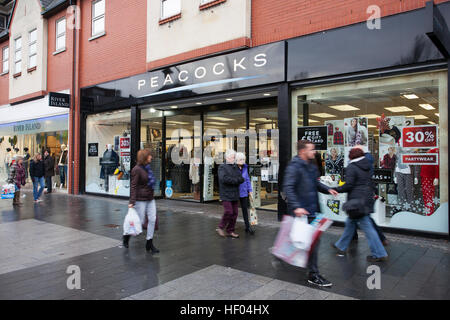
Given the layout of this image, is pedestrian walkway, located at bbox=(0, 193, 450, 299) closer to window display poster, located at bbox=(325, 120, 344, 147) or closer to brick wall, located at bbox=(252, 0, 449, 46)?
window display poster, located at bbox=(325, 120, 344, 147)

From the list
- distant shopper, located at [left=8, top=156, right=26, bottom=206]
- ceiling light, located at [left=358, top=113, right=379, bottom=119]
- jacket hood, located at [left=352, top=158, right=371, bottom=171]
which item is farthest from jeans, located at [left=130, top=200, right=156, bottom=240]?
distant shopper, located at [left=8, top=156, right=26, bottom=206]

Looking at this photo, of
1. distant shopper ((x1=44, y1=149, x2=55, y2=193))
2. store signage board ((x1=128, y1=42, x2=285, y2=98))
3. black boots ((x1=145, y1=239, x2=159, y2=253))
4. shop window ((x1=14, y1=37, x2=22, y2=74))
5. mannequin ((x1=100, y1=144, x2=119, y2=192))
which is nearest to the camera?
black boots ((x1=145, y1=239, x2=159, y2=253))

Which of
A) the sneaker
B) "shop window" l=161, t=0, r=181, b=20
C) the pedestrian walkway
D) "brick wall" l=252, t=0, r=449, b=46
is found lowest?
the pedestrian walkway

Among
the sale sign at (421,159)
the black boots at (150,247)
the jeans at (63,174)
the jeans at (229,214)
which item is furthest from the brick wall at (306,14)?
the jeans at (63,174)

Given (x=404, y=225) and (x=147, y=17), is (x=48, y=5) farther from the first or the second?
(x=404, y=225)

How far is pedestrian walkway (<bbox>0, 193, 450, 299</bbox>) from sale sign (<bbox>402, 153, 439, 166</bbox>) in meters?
1.52

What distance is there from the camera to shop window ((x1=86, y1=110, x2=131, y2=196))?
13.0 metres

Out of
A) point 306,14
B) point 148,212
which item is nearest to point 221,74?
point 306,14

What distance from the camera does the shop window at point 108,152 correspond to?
1305 centimetres

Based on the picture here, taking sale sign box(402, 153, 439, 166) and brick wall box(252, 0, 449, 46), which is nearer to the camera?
sale sign box(402, 153, 439, 166)

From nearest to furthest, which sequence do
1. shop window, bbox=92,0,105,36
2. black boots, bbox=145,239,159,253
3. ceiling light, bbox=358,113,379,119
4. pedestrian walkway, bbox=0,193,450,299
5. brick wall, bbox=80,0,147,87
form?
pedestrian walkway, bbox=0,193,450,299 < black boots, bbox=145,239,159,253 < ceiling light, bbox=358,113,379,119 < brick wall, bbox=80,0,147,87 < shop window, bbox=92,0,105,36

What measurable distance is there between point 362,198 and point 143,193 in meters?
3.46

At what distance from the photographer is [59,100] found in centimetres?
1421

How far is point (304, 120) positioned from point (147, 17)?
680cm
